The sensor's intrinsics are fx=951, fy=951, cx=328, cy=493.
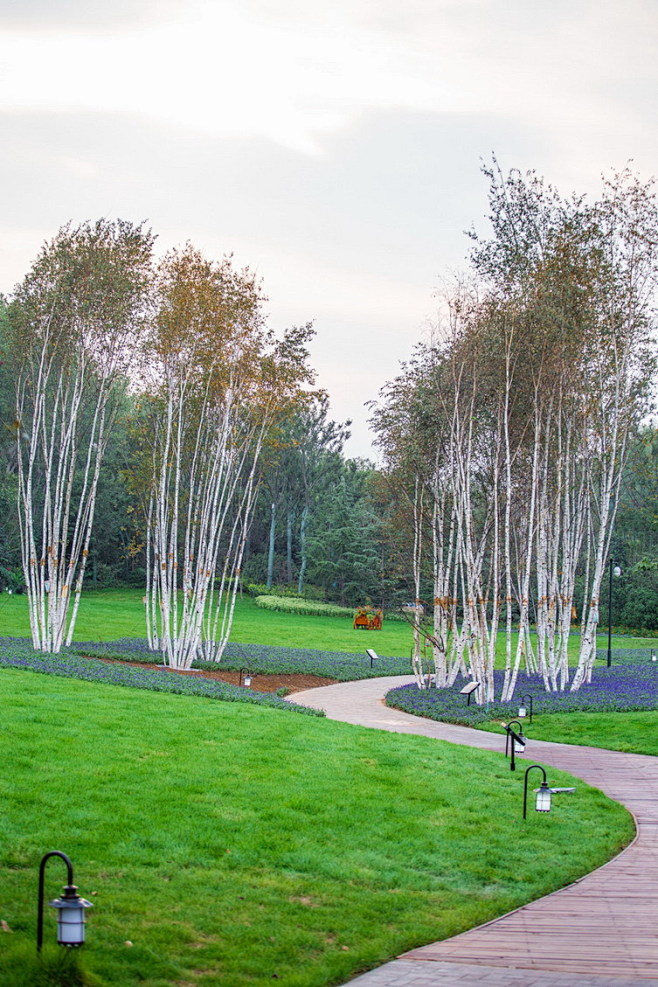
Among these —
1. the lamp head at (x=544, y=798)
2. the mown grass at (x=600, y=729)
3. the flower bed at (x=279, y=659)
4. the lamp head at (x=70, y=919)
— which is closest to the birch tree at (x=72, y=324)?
the flower bed at (x=279, y=659)

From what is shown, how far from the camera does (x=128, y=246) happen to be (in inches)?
867

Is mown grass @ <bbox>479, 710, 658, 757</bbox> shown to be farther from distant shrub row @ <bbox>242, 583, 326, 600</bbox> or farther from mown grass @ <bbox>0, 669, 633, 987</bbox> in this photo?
distant shrub row @ <bbox>242, 583, 326, 600</bbox>

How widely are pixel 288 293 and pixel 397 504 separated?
19.3 ft

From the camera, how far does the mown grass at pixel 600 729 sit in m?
14.5

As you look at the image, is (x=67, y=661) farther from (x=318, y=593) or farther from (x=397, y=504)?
(x=318, y=593)

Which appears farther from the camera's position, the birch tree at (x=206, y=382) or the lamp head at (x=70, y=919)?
the birch tree at (x=206, y=382)

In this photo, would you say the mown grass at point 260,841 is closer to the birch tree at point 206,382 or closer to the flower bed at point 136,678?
the flower bed at point 136,678

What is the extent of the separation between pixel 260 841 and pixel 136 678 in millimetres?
10285

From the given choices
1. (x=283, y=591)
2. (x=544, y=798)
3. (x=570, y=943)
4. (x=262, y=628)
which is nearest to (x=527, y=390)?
(x=544, y=798)

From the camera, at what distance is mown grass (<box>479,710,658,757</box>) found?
14.5 m

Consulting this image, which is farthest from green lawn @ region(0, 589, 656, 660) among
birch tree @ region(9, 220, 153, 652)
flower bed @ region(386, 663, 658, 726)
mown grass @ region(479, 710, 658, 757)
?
mown grass @ region(479, 710, 658, 757)

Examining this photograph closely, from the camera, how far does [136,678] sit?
17.6 metres

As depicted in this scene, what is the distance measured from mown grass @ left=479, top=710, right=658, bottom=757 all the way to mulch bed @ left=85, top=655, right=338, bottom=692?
6.46m

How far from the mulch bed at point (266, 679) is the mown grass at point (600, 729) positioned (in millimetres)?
6458
